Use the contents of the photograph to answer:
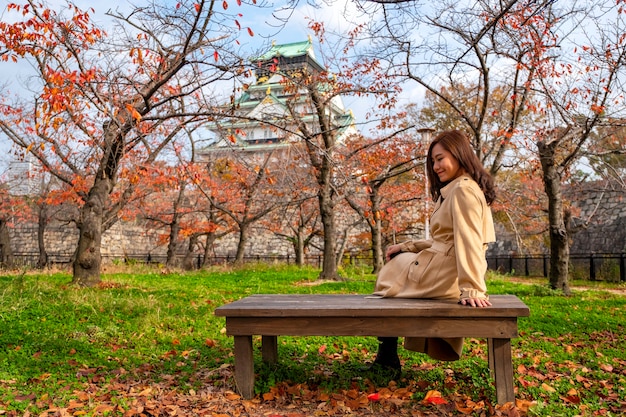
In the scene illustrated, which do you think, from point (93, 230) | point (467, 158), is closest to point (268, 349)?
point (467, 158)

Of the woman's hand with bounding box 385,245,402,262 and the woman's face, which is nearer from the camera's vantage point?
the woman's face

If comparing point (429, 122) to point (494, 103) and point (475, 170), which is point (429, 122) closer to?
point (494, 103)

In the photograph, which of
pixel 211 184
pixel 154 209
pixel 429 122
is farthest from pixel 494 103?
pixel 154 209

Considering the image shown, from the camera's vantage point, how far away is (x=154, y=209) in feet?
66.5

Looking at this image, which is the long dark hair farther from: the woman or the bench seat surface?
the bench seat surface

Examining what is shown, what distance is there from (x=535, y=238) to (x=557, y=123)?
45.4 feet

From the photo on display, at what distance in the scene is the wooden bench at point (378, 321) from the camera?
10.4 feet

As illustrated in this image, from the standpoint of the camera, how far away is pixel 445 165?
3559 mm

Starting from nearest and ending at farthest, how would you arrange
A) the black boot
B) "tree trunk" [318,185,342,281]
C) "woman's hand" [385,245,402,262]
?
1. "woman's hand" [385,245,402,262]
2. the black boot
3. "tree trunk" [318,185,342,281]

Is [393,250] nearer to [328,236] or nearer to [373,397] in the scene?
[373,397]

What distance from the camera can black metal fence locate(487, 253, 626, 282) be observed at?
53.8 feet

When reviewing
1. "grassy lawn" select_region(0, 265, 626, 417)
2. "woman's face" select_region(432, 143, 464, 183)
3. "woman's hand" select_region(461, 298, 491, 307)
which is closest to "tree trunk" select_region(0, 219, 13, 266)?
"grassy lawn" select_region(0, 265, 626, 417)

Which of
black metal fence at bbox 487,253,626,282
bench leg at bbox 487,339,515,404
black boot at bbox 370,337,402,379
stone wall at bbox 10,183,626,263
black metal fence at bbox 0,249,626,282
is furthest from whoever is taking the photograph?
stone wall at bbox 10,183,626,263

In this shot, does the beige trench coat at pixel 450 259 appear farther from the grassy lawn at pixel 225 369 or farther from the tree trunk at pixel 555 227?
the tree trunk at pixel 555 227
